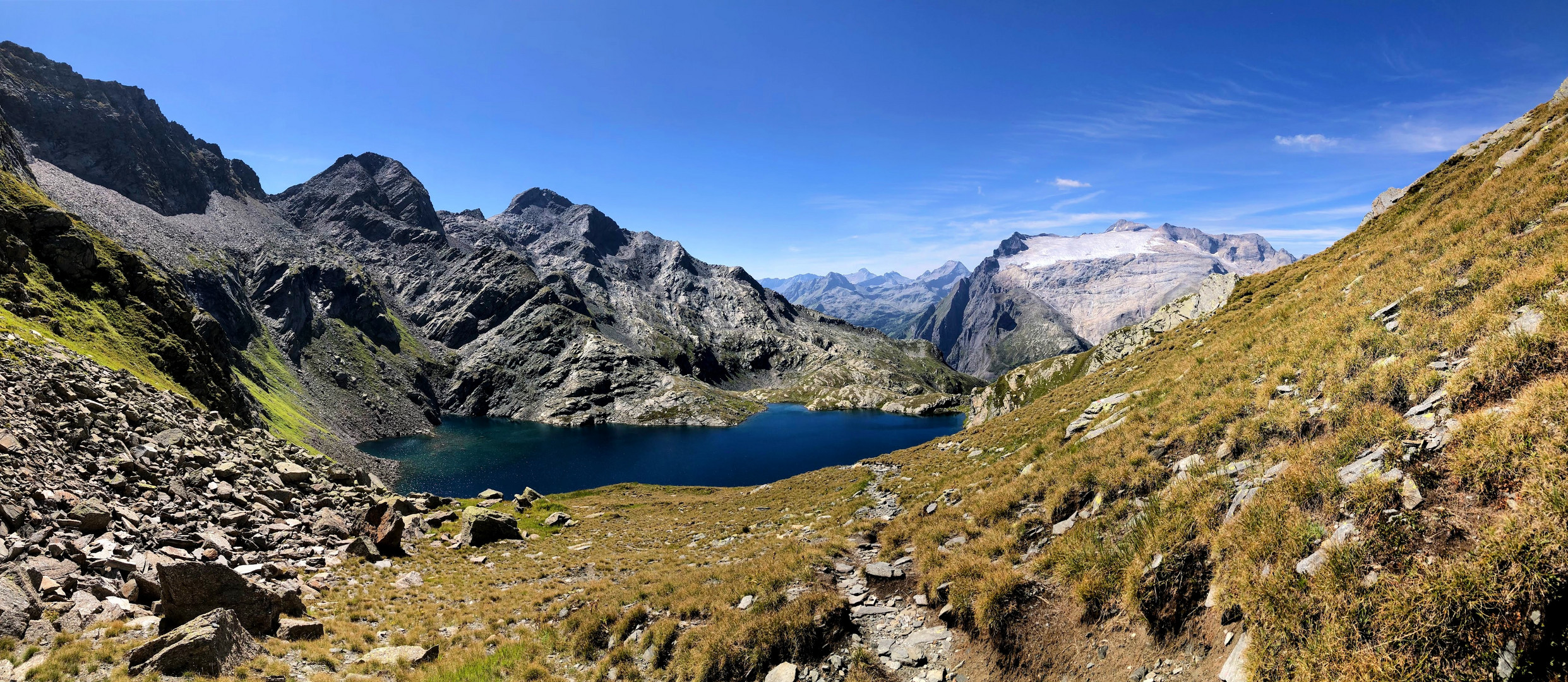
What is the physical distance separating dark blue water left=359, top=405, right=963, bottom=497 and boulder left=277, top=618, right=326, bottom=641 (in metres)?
100.0

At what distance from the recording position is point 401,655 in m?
16.8

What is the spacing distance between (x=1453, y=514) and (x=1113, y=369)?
40.5 meters

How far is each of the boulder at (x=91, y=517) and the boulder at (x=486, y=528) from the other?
61.3 ft

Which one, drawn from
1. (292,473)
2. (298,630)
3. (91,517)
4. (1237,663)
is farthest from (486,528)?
(1237,663)

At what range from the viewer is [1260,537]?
8.52 m

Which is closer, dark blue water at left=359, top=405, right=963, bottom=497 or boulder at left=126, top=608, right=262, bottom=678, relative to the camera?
boulder at left=126, top=608, right=262, bottom=678

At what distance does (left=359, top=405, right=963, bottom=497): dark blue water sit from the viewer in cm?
12369

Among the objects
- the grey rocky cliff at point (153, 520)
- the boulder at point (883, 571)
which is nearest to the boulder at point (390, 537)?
the grey rocky cliff at point (153, 520)

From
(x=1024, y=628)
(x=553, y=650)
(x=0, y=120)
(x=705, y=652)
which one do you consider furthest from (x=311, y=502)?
(x=0, y=120)

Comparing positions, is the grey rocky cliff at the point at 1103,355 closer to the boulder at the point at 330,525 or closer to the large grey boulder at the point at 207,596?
the large grey boulder at the point at 207,596

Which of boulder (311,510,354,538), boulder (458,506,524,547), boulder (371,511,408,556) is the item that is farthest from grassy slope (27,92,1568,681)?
boulder (458,506,524,547)

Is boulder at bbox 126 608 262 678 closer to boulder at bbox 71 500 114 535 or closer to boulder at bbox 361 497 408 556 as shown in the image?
boulder at bbox 71 500 114 535

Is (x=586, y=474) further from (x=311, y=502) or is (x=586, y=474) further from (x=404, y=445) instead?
(x=311, y=502)

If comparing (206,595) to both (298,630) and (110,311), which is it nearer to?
(298,630)
